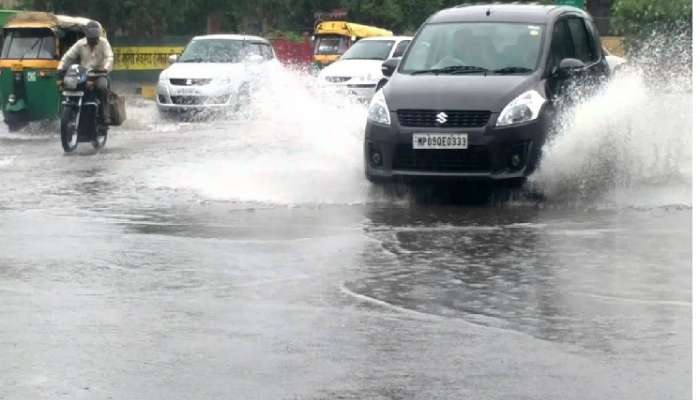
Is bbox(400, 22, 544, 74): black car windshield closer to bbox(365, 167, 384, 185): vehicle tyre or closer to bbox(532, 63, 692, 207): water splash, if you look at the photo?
bbox(532, 63, 692, 207): water splash

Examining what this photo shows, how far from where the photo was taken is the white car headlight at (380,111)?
13.5m

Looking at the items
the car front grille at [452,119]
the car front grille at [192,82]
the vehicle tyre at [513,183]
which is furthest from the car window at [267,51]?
the vehicle tyre at [513,183]

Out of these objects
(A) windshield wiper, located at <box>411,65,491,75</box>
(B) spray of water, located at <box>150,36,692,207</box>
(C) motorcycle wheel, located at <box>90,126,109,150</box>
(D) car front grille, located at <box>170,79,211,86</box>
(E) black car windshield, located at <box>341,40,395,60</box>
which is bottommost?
(E) black car windshield, located at <box>341,40,395,60</box>

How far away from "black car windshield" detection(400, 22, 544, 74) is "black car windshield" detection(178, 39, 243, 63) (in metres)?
15.7

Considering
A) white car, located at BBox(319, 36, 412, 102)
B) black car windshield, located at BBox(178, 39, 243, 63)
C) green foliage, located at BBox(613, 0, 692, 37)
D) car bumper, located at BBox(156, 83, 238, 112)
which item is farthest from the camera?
green foliage, located at BBox(613, 0, 692, 37)

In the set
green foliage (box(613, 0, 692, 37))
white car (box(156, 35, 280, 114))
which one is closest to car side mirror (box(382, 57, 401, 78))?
white car (box(156, 35, 280, 114))

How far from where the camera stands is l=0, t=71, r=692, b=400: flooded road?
267 inches

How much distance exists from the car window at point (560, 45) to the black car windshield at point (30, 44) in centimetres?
1143

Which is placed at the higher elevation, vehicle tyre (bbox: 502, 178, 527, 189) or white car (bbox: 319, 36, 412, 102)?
vehicle tyre (bbox: 502, 178, 527, 189)

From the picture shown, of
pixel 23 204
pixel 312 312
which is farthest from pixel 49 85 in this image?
pixel 312 312

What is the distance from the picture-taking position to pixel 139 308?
848 centimetres

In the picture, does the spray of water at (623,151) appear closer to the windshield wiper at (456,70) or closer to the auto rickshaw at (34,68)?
the windshield wiper at (456,70)

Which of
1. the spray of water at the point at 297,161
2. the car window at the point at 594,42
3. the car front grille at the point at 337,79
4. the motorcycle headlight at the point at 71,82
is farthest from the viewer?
the car front grille at the point at 337,79

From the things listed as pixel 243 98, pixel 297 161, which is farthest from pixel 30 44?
pixel 297 161
